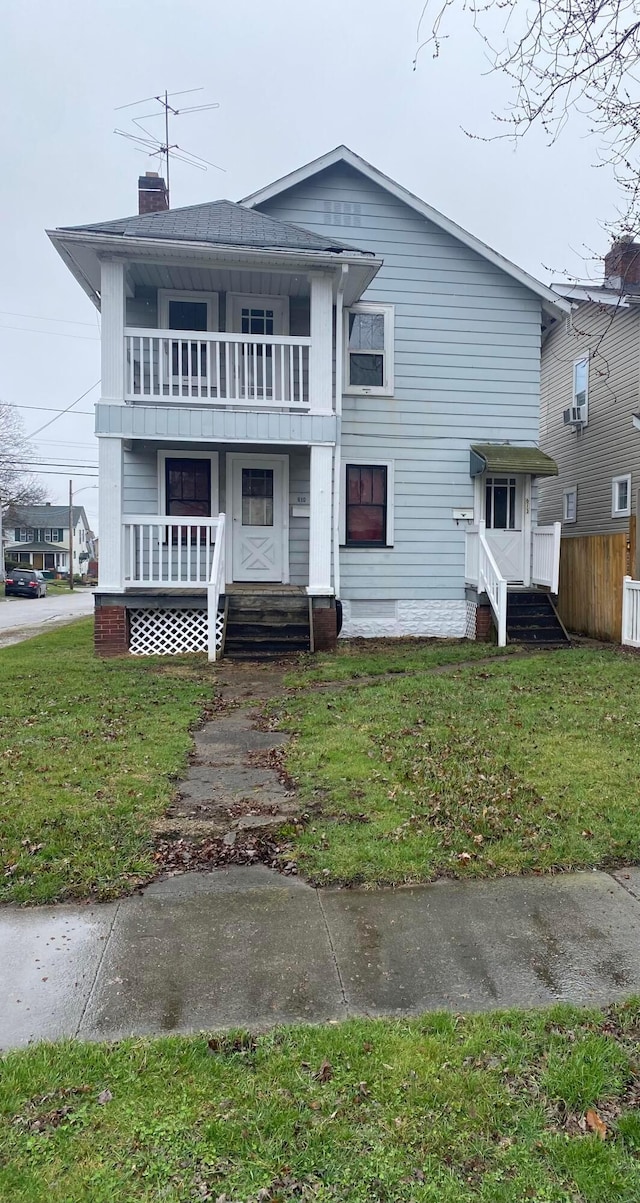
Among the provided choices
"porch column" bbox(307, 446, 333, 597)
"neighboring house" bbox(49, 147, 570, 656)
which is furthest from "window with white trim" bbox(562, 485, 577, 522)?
"porch column" bbox(307, 446, 333, 597)

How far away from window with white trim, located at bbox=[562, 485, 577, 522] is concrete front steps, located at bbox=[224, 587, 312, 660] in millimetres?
11524

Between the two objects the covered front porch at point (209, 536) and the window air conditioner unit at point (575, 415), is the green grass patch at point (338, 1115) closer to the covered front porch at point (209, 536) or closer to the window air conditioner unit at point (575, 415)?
the covered front porch at point (209, 536)

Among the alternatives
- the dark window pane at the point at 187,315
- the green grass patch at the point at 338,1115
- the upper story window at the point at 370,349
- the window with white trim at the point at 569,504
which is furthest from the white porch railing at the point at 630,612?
the green grass patch at the point at 338,1115

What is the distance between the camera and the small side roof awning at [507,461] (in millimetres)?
12772

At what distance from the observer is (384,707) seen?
24.3 ft

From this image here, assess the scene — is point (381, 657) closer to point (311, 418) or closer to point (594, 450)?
point (311, 418)

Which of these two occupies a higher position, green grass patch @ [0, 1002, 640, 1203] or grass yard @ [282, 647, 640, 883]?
grass yard @ [282, 647, 640, 883]

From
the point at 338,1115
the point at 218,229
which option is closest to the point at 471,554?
the point at 218,229

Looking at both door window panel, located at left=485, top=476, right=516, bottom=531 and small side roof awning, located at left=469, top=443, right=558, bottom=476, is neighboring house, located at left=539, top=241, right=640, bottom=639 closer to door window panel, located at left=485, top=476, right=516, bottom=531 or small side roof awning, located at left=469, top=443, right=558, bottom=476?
door window panel, located at left=485, top=476, right=516, bottom=531

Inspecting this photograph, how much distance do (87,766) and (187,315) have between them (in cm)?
964

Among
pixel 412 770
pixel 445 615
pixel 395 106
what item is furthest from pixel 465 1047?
pixel 445 615

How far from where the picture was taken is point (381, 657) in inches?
431

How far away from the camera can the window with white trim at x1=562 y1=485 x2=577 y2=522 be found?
20031 mm

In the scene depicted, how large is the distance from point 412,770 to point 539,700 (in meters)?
2.86
